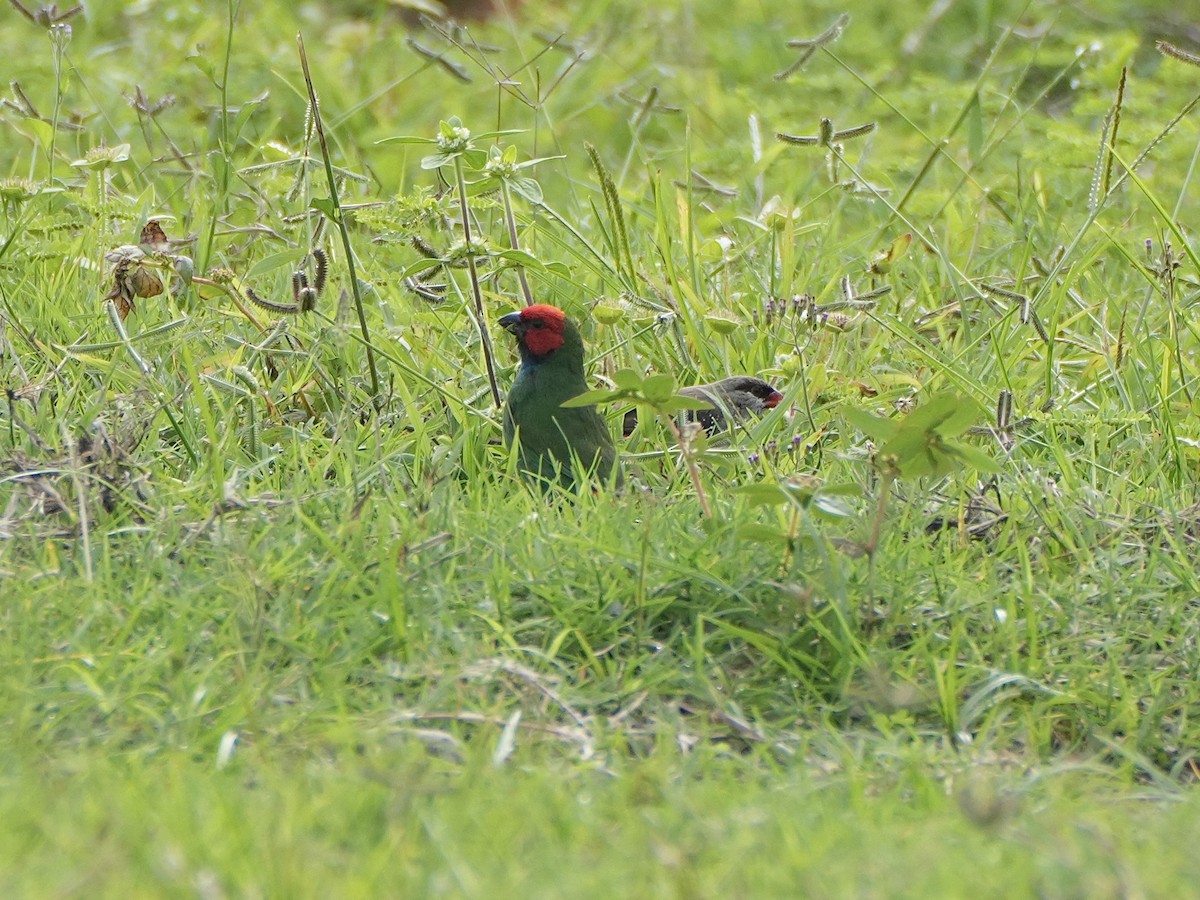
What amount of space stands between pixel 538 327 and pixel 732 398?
50cm

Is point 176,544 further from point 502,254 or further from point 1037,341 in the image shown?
point 1037,341

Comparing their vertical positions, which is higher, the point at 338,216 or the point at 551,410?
the point at 338,216

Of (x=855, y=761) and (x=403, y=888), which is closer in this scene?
(x=403, y=888)

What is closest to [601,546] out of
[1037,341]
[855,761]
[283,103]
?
[855,761]

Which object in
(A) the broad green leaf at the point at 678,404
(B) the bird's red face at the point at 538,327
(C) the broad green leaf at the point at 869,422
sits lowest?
(B) the bird's red face at the point at 538,327

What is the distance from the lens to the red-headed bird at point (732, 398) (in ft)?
12.5

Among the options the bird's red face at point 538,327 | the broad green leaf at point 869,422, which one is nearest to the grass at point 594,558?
the broad green leaf at point 869,422

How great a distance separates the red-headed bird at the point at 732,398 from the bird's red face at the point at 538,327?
0.32m

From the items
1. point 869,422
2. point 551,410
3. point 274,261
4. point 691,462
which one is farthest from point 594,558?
point 274,261

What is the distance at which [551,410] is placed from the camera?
12.0 feet

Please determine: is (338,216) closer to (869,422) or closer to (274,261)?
(274,261)

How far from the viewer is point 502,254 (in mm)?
3602

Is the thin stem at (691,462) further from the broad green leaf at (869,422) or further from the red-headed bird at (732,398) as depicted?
the red-headed bird at (732,398)

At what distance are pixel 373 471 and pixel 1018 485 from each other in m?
1.33
